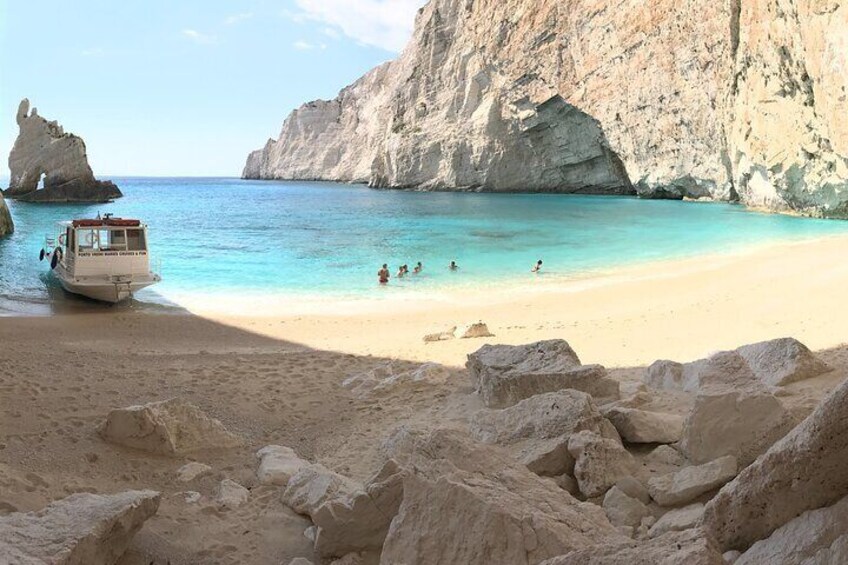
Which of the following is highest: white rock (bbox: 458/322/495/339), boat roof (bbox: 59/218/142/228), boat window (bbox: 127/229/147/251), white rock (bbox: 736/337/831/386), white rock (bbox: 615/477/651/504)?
boat roof (bbox: 59/218/142/228)

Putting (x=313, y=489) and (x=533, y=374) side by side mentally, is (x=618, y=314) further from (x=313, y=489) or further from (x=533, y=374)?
(x=313, y=489)

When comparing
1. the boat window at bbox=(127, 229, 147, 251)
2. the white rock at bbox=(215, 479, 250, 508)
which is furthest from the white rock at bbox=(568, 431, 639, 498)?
the boat window at bbox=(127, 229, 147, 251)

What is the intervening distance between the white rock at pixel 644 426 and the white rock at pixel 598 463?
46 cm

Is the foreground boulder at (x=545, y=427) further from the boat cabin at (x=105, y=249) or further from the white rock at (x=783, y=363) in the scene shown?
the boat cabin at (x=105, y=249)

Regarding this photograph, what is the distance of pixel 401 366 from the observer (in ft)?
26.6

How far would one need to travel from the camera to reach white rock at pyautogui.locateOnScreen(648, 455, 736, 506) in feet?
11.1

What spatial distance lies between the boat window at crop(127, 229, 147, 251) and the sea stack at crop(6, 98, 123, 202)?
43.5m

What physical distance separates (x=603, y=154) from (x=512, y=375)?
196 ft

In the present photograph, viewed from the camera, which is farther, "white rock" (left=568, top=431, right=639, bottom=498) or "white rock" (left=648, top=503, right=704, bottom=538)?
"white rock" (left=568, top=431, right=639, bottom=498)

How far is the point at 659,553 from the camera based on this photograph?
1.97m

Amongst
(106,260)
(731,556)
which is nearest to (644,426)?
(731,556)

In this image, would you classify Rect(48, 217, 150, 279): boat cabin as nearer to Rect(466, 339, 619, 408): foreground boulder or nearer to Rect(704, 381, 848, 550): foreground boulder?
Rect(466, 339, 619, 408): foreground boulder

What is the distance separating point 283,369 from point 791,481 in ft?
21.1

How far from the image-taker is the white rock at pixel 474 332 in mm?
10391
